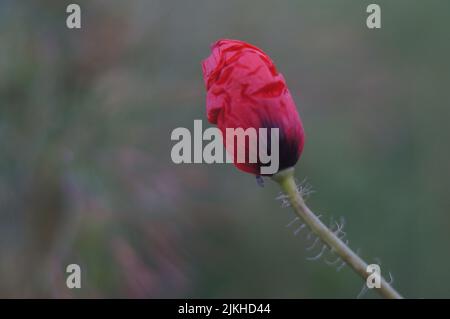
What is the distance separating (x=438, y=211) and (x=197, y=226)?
2.02ft

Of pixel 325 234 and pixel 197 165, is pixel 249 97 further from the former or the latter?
pixel 197 165

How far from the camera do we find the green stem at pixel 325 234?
583 mm

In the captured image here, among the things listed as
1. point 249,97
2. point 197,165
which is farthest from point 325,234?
point 197,165

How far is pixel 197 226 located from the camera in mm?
1925

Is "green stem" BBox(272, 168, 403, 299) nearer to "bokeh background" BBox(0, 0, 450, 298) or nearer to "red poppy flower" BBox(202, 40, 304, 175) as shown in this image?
"red poppy flower" BBox(202, 40, 304, 175)

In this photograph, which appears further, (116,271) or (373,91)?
(373,91)

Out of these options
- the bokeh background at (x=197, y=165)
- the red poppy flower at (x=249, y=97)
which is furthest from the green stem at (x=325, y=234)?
the bokeh background at (x=197, y=165)

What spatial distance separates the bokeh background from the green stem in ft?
2.80

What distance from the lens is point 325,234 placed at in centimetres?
61

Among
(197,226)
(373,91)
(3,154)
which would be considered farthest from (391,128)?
(3,154)

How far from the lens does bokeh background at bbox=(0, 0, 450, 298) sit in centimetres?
158

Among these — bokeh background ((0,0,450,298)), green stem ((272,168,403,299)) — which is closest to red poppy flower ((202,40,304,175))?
green stem ((272,168,403,299))

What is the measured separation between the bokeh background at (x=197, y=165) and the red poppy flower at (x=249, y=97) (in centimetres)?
84
